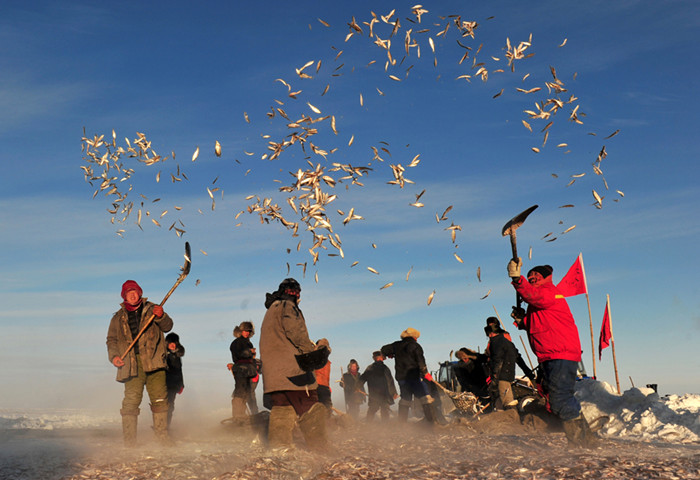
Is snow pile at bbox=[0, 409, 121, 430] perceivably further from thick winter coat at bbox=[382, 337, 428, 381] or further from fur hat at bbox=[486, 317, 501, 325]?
fur hat at bbox=[486, 317, 501, 325]

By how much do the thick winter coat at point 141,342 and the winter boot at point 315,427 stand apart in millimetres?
2750

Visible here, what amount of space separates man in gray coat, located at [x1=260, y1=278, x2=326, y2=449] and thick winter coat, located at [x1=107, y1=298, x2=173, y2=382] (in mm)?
2122

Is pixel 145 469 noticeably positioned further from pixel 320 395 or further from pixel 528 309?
pixel 320 395

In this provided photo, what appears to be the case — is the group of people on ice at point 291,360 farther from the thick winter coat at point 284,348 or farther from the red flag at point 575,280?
the red flag at point 575,280

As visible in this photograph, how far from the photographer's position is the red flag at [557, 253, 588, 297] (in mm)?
18406

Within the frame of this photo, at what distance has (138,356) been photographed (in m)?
9.75

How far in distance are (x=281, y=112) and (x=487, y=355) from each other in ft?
24.9

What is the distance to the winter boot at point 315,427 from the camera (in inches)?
325

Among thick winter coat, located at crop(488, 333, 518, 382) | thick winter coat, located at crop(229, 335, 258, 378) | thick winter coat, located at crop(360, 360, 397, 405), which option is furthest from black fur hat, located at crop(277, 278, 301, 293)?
thick winter coat, located at crop(360, 360, 397, 405)

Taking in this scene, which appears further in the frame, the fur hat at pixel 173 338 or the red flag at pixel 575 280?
the red flag at pixel 575 280

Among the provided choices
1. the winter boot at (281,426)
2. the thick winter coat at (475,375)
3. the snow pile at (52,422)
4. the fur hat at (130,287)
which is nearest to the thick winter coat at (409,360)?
Result: the thick winter coat at (475,375)

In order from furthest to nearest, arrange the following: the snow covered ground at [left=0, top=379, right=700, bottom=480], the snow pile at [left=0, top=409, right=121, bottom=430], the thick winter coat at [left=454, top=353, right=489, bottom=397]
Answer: the snow pile at [left=0, top=409, right=121, bottom=430] < the thick winter coat at [left=454, top=353, right=489, bottom=397] < the snow covered ground at [left=0, top=379, right=700, bottom=480]

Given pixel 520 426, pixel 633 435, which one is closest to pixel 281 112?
pixel 520 426

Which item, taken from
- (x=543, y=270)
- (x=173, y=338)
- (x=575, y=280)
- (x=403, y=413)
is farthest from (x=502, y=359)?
(x=173, y=338)
